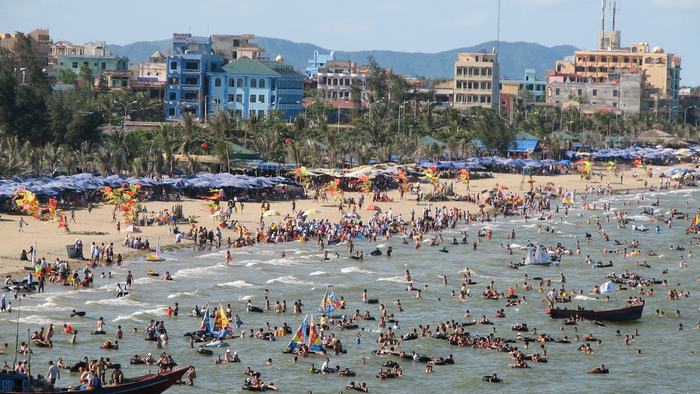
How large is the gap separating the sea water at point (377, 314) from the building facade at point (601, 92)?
11914cm

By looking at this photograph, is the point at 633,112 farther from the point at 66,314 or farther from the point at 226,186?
the point at 66,314

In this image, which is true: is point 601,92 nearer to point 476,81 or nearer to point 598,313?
point 476,81

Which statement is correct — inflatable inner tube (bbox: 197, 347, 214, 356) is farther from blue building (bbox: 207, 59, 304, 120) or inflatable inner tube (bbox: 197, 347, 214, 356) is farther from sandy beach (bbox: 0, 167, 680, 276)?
blue building (bbox: 207, 59, 304, 120)

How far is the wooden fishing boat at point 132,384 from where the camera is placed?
32.0 m

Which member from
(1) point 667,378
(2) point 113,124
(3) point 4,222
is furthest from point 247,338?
(2) point 113,124

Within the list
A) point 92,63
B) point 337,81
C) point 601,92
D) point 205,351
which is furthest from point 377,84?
point 205,351

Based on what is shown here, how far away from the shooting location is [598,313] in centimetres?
5081

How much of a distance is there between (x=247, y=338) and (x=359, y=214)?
35504mm

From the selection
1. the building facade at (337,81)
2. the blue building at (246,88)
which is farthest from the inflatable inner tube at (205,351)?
the building facade at (337,81)

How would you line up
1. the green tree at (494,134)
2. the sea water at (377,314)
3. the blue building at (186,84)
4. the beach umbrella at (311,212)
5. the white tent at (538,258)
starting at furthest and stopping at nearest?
1. the blue building at (186,84)
2. the green tree at (494,134)
3. the beach umbrella at (311,212)
4. the white tent at (538,258)
5. the sea water at (377,314)

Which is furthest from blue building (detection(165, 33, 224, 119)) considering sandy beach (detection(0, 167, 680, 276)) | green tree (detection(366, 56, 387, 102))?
sandy beach (detection(0, 167, 680, 276))

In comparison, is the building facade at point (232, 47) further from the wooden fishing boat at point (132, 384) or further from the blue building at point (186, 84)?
the wooden fishing boat at point (132, 384)

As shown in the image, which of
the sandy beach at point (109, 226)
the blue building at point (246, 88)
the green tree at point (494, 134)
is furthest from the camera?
the blue building at point (246, 88)

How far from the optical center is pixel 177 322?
152ft
